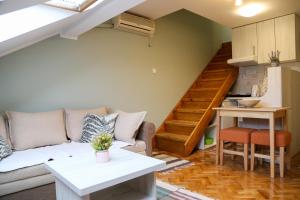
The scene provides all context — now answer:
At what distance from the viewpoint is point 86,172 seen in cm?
164

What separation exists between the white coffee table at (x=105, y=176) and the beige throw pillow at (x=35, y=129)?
2.99ft

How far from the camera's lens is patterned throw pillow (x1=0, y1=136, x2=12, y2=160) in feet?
7.41

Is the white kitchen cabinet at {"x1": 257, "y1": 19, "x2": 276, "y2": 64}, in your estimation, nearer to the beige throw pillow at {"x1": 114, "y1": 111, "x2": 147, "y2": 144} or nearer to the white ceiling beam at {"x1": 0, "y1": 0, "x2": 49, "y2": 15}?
the beige throw pillow at {"x1": 114, "y1": 111, "x2": 147, "y2": 144}

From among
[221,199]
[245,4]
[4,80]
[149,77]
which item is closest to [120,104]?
[149,77]

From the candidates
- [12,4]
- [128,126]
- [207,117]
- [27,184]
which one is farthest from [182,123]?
[12,4]

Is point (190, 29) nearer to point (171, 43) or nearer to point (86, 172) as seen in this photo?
point (171, 43)

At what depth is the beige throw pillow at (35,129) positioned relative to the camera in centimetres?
259

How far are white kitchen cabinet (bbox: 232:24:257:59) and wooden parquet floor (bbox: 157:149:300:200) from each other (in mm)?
2059

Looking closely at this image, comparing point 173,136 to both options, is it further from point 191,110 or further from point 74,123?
point 74,123

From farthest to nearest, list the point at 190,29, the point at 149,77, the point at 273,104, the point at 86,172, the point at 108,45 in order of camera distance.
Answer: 1. the point at 190,29
2. the point at 149,77
3. the point at 108,45
4. the point at 273,104
5. the point at 86,172

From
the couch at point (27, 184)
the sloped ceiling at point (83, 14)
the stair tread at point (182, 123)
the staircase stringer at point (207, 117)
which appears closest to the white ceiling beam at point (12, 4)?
the sloped ceiling at point (83, 14)

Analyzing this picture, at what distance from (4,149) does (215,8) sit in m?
3.39

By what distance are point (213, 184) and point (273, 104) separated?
143 cm

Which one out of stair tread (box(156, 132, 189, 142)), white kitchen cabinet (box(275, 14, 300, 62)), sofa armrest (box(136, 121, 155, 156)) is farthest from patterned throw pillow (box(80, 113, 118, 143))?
white kitchen cabinet (box(275, 14, 300, 62))
